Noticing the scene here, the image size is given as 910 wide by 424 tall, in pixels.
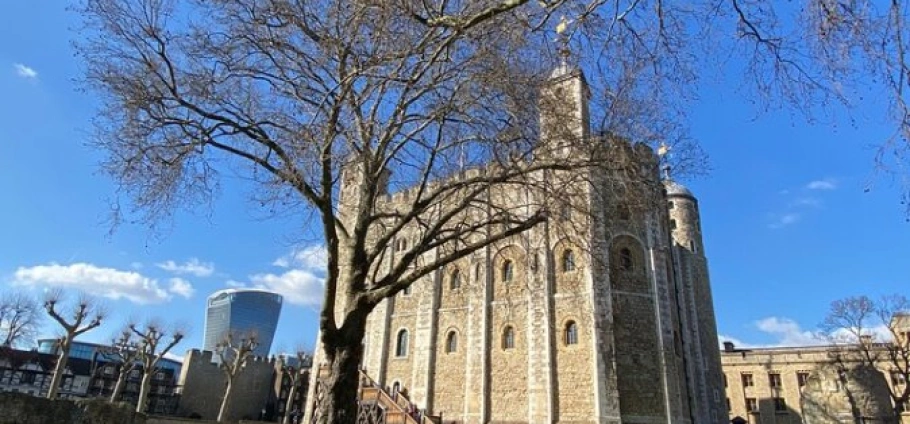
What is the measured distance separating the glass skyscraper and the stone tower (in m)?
97.1

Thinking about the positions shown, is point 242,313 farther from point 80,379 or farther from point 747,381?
point 747,381

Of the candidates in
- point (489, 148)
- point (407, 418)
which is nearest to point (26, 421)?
point (489, 148)

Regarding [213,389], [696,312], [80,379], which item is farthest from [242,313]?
[696,312]

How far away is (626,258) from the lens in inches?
907

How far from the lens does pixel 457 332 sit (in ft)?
80.8

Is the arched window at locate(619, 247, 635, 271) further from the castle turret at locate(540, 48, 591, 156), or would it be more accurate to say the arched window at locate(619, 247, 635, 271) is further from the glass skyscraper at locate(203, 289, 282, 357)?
the glass skyscraper at locate(203, 289, 282, 357)

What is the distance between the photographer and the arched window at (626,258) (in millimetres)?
22823

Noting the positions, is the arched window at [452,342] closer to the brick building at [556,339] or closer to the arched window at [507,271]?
the brick building at [556,339]

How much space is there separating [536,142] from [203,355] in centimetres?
4717

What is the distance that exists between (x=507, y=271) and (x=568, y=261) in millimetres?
2758

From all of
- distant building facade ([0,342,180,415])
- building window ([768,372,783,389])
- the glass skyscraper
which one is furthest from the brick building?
the glass skyscraper

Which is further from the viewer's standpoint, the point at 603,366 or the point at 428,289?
the point at 428,289

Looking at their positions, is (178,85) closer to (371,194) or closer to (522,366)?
(371,194)

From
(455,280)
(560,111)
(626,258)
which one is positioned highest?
(626,258)
